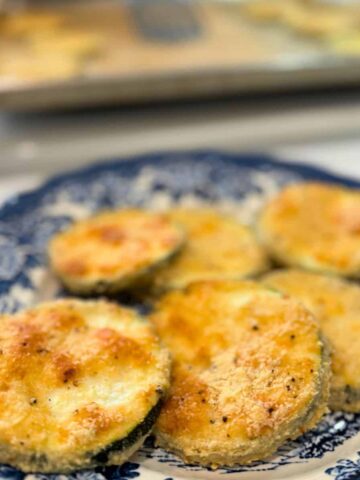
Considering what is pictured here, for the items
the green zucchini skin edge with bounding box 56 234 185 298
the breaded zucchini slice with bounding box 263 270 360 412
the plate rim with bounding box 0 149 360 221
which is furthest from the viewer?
the plate rim with bounding box 0 149 360 221

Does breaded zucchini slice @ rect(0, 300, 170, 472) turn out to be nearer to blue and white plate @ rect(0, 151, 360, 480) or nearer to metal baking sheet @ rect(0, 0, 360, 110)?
blue and white plate @ rect(0, 151, 360, 480)

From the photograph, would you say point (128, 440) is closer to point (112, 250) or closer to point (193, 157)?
point (112, 250)

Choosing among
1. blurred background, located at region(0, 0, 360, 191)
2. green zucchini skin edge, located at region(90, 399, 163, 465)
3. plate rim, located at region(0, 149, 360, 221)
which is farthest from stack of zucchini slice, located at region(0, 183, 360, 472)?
blurred background, located at region(0, 0, 360, 191)

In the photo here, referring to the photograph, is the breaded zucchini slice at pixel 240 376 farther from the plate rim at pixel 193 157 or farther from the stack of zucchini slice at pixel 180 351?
the plate rim at pixel 193 157

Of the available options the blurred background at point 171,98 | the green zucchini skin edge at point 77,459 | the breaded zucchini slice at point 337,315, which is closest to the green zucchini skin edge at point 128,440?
the green zucchini skin edge at point 77,459

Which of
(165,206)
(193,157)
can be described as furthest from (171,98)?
(165,206)

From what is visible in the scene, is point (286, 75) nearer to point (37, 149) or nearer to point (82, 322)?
point (37, 149)

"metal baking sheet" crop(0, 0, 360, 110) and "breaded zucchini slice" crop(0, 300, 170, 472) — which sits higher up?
"metal baking sheet" crop(0, 0, 360, 110)
